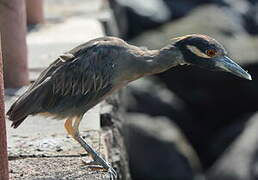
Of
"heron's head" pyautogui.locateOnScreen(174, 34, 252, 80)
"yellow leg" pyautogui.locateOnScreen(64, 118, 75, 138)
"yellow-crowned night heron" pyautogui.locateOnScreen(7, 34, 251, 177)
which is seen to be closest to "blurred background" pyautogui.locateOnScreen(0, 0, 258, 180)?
"yellow leg" pyautogui.locateOnScreen(64, 118, 75, 138)

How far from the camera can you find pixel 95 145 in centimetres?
675

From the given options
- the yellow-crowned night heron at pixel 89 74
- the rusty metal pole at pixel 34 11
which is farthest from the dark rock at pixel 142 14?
the yellow-crowned night heron at pixel 89 74

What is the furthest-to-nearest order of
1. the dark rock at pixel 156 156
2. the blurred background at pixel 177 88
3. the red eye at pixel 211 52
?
1. the dark rock at pixel 156 156
2. the blurred background at pixel 177 88
3. the red eye at pixel 211 52

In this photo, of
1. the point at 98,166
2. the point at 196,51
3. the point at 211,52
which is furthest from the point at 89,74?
the point at 211,52

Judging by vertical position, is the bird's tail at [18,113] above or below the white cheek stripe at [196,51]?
below

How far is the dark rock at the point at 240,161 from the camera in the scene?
445 inches

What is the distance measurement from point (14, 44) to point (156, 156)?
4.24m

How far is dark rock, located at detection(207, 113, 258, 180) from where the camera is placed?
1130cm

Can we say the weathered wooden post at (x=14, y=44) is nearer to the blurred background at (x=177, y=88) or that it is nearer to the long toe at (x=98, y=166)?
the blurred background at (x=177, y=88)

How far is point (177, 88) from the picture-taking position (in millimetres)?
13961

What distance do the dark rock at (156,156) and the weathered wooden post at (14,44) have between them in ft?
12.3

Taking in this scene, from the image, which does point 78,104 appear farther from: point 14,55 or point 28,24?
point 28,24

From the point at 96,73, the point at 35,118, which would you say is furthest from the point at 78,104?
the point at 35,118

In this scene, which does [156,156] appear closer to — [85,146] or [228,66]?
[85,146]
